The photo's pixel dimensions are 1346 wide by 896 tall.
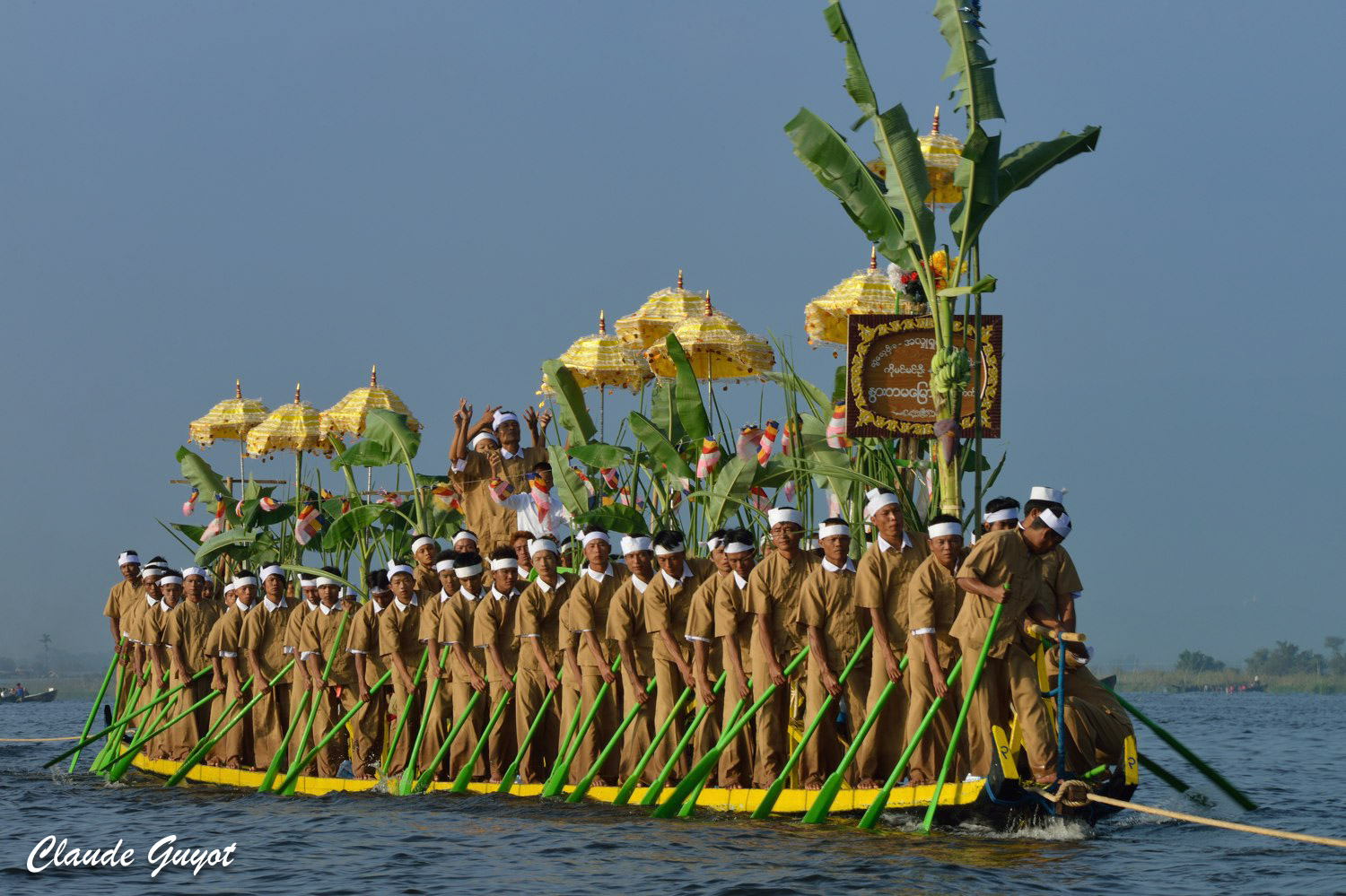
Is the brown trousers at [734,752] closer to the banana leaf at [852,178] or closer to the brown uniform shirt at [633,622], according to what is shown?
the brown uniform shirt at [633,622]

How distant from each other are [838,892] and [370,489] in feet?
35.5

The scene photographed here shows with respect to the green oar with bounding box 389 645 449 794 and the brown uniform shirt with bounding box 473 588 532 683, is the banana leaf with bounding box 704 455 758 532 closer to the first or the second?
the brown uniform shirt with bounding box 473 588 532 683

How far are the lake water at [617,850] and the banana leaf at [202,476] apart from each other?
7.27 metres


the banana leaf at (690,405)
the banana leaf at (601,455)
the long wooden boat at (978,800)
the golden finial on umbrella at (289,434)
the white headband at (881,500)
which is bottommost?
the long wooden boat at (978,800)

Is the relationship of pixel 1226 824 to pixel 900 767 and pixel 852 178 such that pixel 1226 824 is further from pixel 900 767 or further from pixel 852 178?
pixel 852 178

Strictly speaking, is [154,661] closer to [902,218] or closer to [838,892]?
[902,218]

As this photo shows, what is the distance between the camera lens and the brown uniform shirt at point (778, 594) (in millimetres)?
10305

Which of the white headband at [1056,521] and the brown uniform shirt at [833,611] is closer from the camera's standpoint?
the white headband at [1056,521]

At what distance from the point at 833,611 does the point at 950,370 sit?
1.69 m

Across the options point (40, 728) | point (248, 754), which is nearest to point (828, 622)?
point (248, 754)

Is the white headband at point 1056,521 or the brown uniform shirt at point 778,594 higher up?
the white headband at point 1056,521

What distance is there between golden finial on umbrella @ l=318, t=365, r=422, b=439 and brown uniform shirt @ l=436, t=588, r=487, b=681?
932cm

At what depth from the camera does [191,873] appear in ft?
32.1

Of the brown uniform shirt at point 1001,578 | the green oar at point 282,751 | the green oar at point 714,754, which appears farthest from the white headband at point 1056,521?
the green oar at point 282,751
